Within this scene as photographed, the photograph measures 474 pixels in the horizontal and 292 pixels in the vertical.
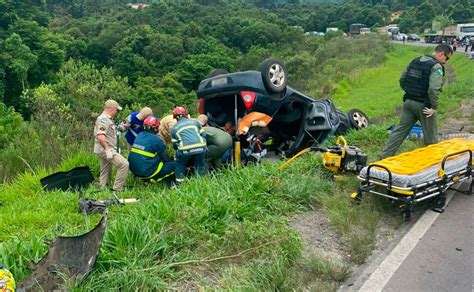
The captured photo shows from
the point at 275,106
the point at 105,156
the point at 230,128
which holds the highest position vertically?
the point at 275,106

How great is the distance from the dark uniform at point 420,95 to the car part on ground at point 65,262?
4.72 m

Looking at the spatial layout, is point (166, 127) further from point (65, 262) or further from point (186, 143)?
point (65, 262)

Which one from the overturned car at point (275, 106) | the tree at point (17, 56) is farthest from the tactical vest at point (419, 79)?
the tree at point (17, 56)

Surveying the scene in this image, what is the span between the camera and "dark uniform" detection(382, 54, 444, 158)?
6.27 m

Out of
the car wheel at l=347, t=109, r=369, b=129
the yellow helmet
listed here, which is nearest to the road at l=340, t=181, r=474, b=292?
the yellow helmet

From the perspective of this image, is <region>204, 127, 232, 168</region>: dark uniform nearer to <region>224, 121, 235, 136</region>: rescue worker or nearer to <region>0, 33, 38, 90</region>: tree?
<region>224, 121, 235, 136</region>: rescue worker

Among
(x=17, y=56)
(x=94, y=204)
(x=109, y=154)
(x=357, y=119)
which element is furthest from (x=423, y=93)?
(x=17, y=56)

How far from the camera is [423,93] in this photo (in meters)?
6.45

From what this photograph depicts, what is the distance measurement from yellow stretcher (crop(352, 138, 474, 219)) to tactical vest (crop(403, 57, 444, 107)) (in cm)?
116

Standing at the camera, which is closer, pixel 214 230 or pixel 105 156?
pixel 214 230

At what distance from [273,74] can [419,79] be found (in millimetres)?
2278

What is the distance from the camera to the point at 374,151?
25.0ft

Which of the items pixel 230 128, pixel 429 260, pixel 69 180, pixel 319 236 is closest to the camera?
pixel 429 260

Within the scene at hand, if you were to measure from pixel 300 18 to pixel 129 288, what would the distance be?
112086mm
